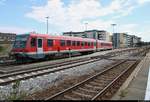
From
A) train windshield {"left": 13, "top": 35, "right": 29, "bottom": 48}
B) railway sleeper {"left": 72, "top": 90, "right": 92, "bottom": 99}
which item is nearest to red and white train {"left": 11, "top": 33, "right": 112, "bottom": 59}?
train windshield {"left": 13, "top": 35, "right": 29, "bottom": 48}

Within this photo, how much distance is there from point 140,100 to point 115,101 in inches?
33.6

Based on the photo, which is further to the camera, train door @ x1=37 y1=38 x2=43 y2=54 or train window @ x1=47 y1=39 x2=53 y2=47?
train window @ x1=47 y1=39 x2=53 y2=47

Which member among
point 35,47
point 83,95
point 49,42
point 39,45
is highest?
point 49,42

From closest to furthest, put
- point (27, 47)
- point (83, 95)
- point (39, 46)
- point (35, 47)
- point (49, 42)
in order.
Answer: point (83, 95) → point (27, 47) → point (35, 47) → point (39, 46) → point (49, 42)

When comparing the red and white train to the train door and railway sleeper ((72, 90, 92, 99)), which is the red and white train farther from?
railway sleeper ((72, 90, 92, 99))

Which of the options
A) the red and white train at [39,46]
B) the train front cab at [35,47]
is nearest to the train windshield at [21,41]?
the red and white train at [39,46]

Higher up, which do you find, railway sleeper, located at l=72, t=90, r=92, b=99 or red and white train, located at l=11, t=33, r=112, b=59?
red and white train, located at l=11, t=33, r=112, b=59

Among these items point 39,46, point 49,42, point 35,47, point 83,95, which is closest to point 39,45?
point 39,46

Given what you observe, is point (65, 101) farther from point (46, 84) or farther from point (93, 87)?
point (46, 84)

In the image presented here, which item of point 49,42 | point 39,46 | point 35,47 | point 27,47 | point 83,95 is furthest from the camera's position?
point 49,42

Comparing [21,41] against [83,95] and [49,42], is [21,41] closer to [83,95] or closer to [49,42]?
[49,42]

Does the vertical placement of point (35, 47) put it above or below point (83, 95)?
above

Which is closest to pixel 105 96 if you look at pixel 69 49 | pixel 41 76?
pixel 41 76

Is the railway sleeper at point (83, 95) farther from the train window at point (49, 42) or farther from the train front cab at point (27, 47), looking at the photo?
the train window at point (49, 42)
